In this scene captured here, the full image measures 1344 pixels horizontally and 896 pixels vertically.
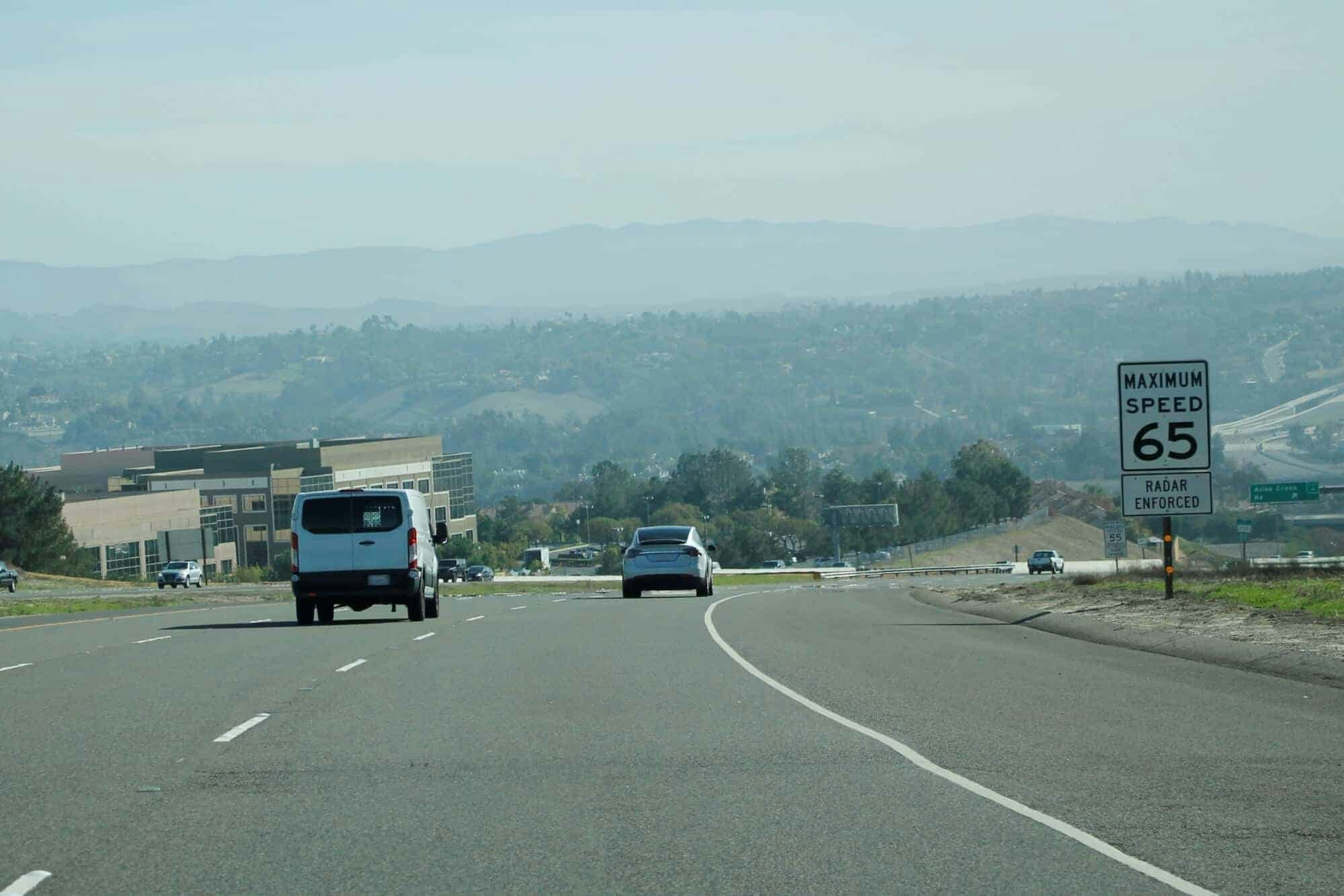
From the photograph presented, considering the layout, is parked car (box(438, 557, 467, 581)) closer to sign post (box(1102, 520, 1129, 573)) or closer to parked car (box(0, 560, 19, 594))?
parked car (box(0, 560, 19, 594))

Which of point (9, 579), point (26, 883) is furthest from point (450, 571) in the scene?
point (26, 883)

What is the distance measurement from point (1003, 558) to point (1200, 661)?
430ft

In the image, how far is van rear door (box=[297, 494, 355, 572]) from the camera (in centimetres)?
2892

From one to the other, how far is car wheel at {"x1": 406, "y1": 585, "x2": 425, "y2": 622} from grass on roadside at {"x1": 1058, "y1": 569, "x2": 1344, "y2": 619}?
12.0 meters

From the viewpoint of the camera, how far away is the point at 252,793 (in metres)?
10.6

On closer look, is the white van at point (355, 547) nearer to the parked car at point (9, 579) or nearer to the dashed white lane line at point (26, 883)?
the dashed white lane line at point (26, 883)

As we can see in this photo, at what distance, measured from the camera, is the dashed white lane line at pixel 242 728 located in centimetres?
1311

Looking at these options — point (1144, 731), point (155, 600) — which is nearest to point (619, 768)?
point (1144, 731)

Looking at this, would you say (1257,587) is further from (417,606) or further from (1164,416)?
(417,606)

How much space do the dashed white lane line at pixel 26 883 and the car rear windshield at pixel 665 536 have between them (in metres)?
32.0

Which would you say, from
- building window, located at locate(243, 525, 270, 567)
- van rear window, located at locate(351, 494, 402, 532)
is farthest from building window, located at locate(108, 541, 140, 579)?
van rear window, located at locate(351, 494, 402, 532)

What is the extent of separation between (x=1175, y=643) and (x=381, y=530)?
45.3 feet

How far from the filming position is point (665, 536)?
40625 mm

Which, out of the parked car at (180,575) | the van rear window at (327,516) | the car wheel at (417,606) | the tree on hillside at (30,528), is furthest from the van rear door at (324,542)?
the tree on hillside at (30,528)
